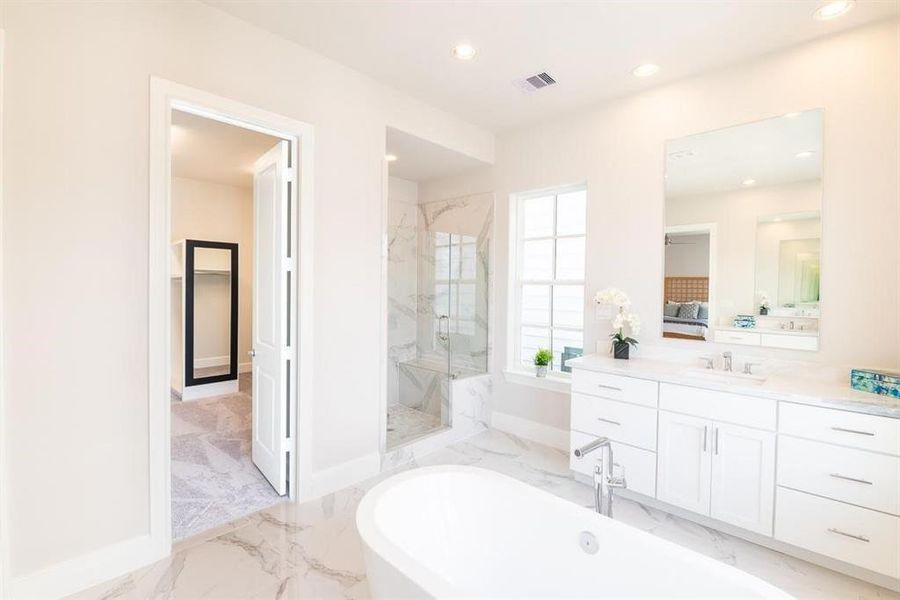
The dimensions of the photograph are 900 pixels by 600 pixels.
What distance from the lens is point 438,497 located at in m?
1.97

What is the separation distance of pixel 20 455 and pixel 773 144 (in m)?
4.21

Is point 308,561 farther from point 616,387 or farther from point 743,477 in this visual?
point 743,477

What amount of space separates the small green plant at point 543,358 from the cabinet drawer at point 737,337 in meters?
1.35

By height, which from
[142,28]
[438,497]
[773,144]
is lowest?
[438,497]

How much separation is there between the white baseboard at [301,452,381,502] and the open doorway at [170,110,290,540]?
0.66ft

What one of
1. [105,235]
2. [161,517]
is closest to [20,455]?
[161,517]

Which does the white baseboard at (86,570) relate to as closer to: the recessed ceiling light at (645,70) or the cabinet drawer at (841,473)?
the cabinet drawer at (841,473)

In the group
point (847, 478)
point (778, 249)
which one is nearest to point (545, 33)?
point (778, 249)

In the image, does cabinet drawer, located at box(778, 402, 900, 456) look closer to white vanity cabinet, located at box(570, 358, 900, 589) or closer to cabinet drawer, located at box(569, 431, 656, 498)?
white vanity cabinet, located at box(570, 358, 900, 589)

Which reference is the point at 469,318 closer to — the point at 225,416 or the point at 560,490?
the point at 560,490

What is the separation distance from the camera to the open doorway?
276 cm

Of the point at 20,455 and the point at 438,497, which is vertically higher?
the point at 20,455

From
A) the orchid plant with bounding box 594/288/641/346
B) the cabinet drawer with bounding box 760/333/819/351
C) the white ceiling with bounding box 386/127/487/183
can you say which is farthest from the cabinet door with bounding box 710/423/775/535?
the white ceiling with bounding box 386/127/487/183

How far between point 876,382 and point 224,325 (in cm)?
593
